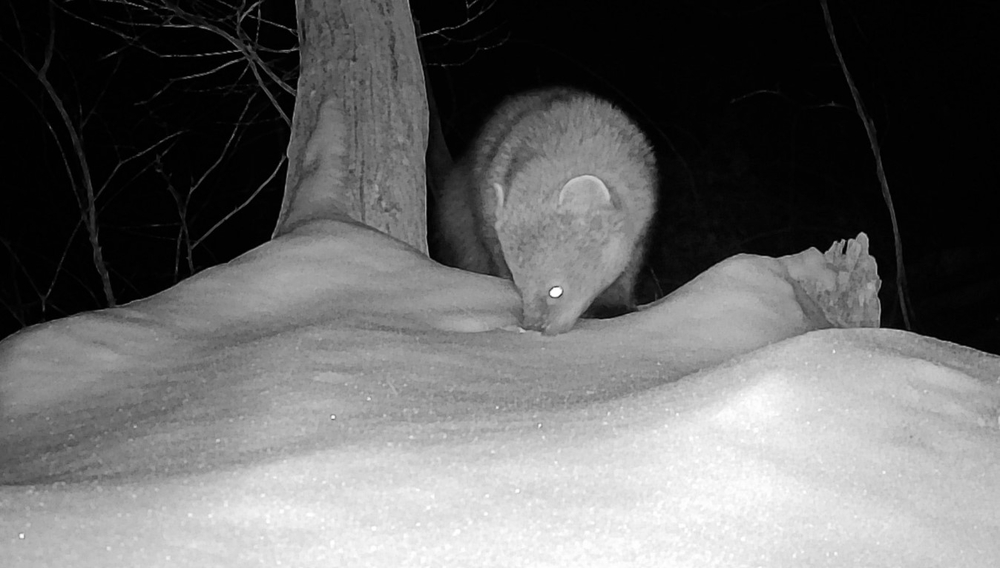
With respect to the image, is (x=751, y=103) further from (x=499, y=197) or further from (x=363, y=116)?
(x=363, y=116)

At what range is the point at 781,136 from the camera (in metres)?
3.91

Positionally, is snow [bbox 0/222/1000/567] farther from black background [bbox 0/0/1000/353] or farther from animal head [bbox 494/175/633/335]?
black background [bbox 0/0/1000/353]

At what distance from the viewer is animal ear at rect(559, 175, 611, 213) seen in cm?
189

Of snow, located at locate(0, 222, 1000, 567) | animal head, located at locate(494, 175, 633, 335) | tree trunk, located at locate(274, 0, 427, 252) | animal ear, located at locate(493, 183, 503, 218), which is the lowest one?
snow, located at locate(0, 222, 1000, 567)

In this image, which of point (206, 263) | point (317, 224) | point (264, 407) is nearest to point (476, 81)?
point (206, 263)

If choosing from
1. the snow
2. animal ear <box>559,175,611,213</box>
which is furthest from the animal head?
the snow

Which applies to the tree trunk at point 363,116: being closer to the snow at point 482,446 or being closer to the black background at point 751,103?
the snow at point 482,446

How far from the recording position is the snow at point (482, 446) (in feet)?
2.12

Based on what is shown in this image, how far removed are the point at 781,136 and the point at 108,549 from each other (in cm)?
384

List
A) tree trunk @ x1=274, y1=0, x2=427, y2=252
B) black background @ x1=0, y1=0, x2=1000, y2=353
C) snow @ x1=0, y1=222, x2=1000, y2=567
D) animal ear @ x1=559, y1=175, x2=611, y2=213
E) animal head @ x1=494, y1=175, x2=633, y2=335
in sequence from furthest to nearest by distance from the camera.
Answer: black background @ x1=0, y1=0, x2=1000, y2=353 → tree trunk @ x1=274, y1=0, x2=427, y2=252 → animal ear @ x1=559, y1=175, x2=611, y2=213 → animal head @ x1=494, y1=175, x2=633, y2=335 → snow @ x1=0, y1=222, x2=1000, y2=567

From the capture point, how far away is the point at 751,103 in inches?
156

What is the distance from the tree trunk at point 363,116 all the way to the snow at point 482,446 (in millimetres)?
880

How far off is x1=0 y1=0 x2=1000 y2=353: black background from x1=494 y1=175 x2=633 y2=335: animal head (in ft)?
5.56

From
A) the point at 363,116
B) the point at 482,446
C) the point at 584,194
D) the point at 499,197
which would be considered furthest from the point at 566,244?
the point at 482,446
